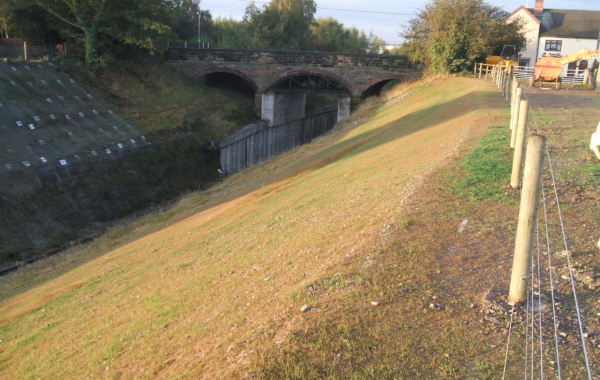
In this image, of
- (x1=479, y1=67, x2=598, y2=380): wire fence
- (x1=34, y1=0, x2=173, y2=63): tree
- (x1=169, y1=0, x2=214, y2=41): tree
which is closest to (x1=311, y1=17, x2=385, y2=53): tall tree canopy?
(x1=169, y1=0, x2=214, y2=41): tree

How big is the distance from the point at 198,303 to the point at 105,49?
112 feet

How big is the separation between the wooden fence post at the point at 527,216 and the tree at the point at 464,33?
114 ft

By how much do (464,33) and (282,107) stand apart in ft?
48.8

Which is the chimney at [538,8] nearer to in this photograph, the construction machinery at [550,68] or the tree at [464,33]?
the tree at [464,33]

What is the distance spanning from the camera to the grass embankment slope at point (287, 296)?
5.67 meters

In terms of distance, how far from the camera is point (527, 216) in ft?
20.0

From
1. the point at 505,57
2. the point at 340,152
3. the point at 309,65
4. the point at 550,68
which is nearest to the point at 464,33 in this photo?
the point at 505,57

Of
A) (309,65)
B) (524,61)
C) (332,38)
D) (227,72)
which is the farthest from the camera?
(332,38)

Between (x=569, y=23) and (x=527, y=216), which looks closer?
(x=527, y=216)

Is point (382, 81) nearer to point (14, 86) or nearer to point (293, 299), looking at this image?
point (14, 86)

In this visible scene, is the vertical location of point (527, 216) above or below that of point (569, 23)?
below

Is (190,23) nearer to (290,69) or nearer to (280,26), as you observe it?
(280,26)

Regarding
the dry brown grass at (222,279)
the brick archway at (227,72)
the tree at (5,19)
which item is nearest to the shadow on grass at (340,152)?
the dry brown grass at (222,279)

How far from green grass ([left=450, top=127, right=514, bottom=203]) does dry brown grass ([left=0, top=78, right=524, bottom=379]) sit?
0.78m
